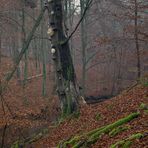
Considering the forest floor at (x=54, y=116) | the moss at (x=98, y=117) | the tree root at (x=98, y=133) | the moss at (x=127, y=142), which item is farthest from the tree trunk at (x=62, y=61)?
the moss at (x=127, y=142)

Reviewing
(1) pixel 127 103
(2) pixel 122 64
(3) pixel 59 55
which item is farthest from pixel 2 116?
(2) pixel 122 64

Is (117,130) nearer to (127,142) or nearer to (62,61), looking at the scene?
(127,142)

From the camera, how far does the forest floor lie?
895cm

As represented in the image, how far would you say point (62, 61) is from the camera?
43.6 feet

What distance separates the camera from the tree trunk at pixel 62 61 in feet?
42.9

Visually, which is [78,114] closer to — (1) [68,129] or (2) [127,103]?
(1) [68,129]

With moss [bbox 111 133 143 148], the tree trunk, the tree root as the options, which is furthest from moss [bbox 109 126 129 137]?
the tree trunk

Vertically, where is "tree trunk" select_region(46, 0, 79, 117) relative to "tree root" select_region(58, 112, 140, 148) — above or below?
above

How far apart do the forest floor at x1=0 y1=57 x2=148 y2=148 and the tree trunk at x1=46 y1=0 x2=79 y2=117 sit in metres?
0.59

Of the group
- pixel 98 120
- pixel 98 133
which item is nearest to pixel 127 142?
pixel 98 133

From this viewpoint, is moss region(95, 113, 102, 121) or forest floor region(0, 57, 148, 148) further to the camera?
moss region(95, 113, 102, 121)

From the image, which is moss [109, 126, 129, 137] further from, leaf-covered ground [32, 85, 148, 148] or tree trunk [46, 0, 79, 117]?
tree trunk [46, 0, 79, 117]

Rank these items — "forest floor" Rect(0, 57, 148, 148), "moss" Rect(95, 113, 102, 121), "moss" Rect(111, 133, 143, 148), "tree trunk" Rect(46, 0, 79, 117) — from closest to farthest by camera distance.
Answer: "moss" Rect(111, 133, 143, 148), "forest floor" Rect(0, 57, 148, 148), "moss" Rect(95, 113, 102, 121), "tree trunk" Rect(46, 0, 79, 117)

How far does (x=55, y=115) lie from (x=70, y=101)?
433 inches
